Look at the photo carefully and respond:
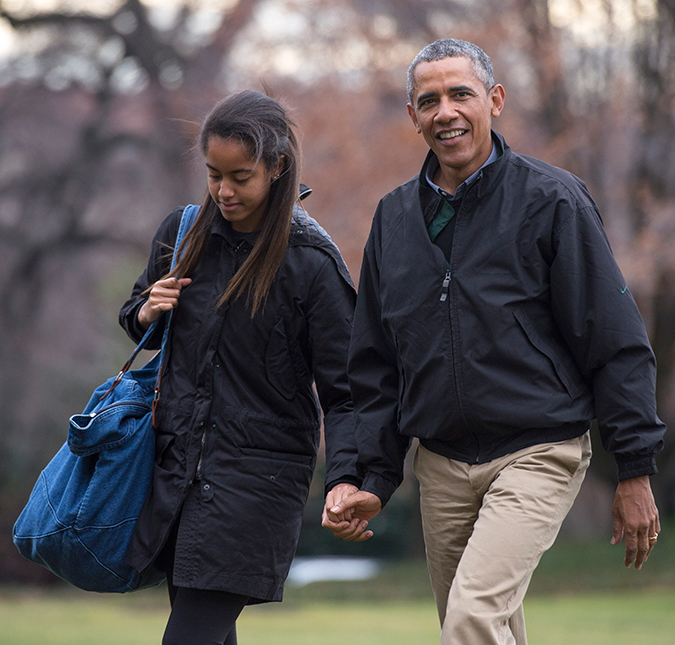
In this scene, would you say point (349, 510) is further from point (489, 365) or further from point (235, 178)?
point (235, 178)

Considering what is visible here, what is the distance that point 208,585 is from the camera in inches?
116

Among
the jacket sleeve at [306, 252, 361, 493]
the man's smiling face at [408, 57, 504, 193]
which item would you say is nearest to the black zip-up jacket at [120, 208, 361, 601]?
the jacket sleeve at [306, 252, 361, 493]

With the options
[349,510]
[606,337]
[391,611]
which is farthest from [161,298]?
[391,611]

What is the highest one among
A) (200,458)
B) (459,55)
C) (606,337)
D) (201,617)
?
(459,55)

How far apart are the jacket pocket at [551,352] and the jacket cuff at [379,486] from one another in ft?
2.03

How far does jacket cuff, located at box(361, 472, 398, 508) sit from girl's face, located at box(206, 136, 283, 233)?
0.89 m

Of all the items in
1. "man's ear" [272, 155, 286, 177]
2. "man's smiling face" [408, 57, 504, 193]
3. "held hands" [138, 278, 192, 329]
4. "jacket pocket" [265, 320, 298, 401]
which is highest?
"man's smiling face" [408, 57, 504, 193]

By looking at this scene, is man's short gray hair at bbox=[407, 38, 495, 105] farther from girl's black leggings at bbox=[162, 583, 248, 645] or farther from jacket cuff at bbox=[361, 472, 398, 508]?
girl's black leggings at bbox=[162, 583, 248, 645]

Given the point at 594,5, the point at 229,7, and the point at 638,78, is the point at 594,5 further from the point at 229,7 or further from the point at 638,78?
the point at 229,7

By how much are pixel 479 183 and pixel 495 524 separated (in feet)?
3.15

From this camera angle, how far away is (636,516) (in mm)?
2738

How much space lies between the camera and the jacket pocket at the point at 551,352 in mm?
2824

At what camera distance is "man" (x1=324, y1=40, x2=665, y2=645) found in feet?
8.98

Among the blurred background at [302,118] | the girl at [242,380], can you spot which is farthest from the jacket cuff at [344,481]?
the blurred background at [302,118]
